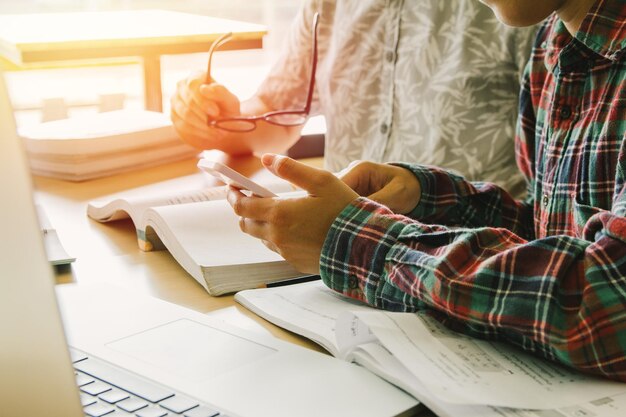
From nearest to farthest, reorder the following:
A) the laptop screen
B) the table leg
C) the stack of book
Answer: the laptop screen → the stack of book → the table leg

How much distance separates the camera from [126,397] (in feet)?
2.07

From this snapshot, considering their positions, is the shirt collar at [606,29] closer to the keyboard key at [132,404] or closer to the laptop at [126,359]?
the laptop at [126,359]

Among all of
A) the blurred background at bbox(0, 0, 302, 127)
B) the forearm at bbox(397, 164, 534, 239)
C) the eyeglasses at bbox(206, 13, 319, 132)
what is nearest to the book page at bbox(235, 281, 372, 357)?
the forearm at bbox(397, 164, 534, 239)

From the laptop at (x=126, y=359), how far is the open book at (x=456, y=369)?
0.02 m

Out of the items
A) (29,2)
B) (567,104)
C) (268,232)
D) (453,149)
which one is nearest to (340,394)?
(268,232)

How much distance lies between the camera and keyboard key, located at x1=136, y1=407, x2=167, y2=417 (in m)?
0.60

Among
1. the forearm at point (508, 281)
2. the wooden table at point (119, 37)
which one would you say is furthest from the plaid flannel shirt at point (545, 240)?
the wooden table at point (119, 37)

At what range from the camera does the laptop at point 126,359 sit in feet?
1.40

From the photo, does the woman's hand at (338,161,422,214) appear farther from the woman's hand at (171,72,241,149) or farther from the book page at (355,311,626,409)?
the woman's hand at (171,72,241,149)

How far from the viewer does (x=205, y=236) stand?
100 cm

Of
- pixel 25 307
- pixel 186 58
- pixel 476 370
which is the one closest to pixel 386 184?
pixel 476 370

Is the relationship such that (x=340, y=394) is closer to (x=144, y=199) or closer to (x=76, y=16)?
(x=144, y=199)

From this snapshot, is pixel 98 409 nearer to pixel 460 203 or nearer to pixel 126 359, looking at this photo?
pixel 126 359

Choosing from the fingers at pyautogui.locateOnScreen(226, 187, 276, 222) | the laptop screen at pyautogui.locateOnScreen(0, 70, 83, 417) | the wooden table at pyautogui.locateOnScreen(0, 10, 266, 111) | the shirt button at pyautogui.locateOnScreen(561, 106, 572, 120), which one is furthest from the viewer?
the wooden table at pyautogui.locateOnScreen(0, 10, 266, 111)
